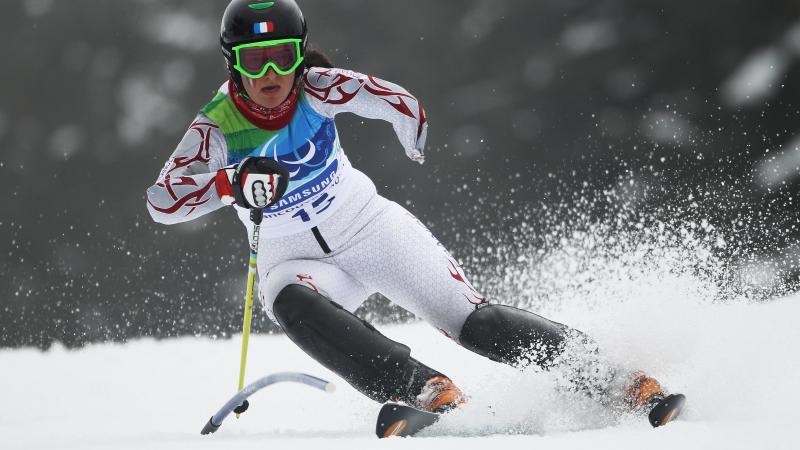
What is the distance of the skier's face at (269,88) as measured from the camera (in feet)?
9.29

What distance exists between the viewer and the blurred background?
6477mm

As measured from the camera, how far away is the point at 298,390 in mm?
4367

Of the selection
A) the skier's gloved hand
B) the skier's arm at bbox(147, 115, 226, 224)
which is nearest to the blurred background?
the skier's gloved hand

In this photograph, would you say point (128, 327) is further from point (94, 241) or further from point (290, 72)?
point (290, 72)

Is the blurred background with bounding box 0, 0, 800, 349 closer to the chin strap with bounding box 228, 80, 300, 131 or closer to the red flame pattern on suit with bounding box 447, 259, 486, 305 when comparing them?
the red flame pattern on suit with bounding box 447, 259, 486, 305

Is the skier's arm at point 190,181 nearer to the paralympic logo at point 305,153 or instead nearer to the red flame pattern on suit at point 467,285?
the paralympic logo at point 305,153

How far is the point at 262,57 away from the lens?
9.26 ft

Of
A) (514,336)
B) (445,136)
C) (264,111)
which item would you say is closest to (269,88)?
(264,111)

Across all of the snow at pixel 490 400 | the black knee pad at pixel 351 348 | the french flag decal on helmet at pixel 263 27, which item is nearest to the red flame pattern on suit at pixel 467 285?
the snow at pixel 490 400

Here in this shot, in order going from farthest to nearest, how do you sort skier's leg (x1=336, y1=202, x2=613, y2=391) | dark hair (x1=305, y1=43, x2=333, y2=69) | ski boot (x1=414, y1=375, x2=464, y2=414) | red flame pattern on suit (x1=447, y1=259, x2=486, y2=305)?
1. dark hair (x1=305, y1=43, x2=333, y2=69)
2. red flame pattern on suit (x1=447, y1=259, x2=486, y2=305)
3. skier's leg (x1=336, y1=202, x2=613, y2=391)
4. ski boot (x1=414, y1=375, x2=464, y2=414)

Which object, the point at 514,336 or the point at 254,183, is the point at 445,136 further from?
the point at 254,183

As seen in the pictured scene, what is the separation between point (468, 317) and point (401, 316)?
12.2 feet

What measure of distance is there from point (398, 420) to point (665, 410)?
0.71m

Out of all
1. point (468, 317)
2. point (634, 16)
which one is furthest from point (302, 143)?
point (634, 16)
